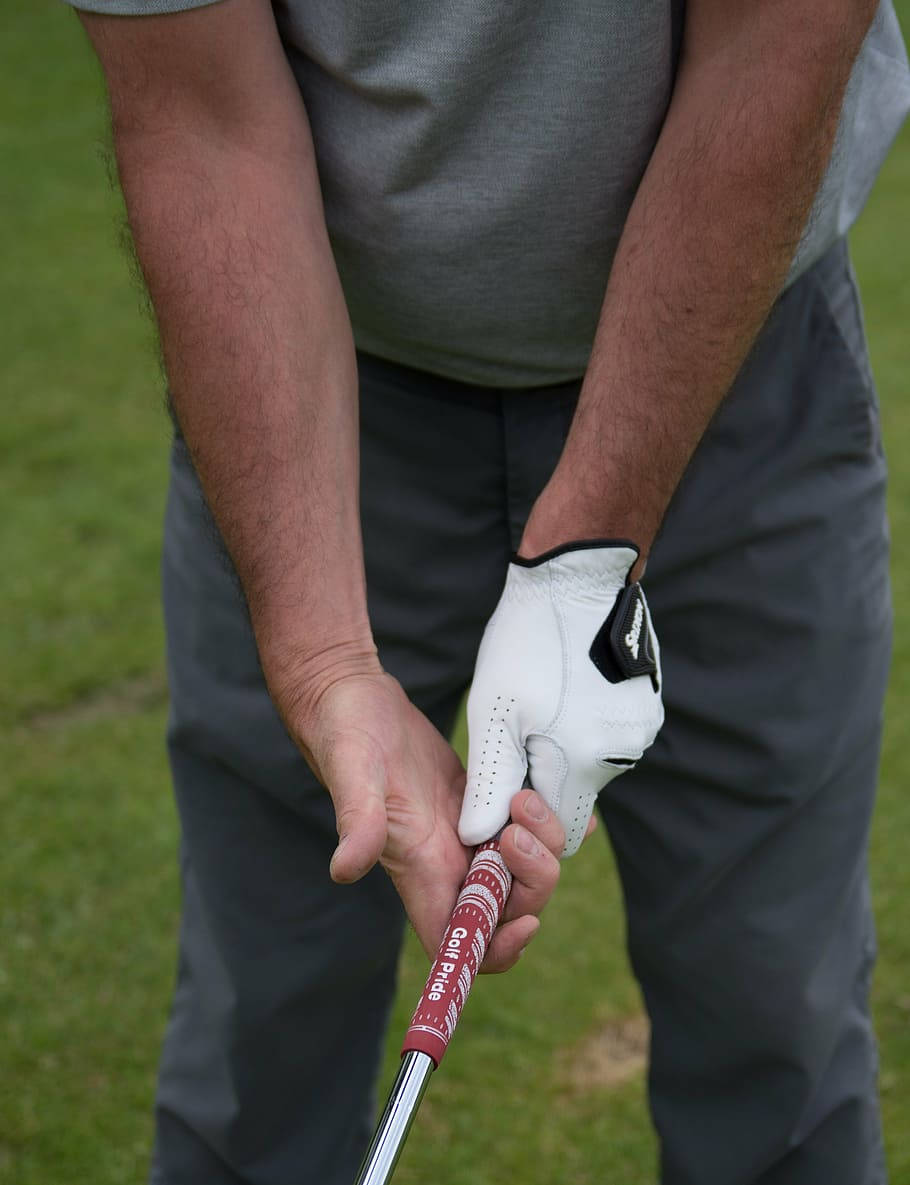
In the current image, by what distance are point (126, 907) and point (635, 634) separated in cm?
158

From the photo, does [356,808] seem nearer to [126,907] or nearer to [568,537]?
[568,537]

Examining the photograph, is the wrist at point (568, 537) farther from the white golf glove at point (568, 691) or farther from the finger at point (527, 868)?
the finger at point (527, 868)

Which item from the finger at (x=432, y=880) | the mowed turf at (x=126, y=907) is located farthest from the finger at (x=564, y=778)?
the mowed turf at (x=126, y=907)

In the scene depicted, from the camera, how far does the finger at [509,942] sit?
1190 mm

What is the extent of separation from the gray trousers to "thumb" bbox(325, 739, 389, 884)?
0.36 m

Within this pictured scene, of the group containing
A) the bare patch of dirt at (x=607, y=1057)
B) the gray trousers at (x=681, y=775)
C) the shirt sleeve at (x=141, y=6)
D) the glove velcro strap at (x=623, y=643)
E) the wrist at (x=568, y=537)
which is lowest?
the bare patch of dirt at (x=607, y=1057)

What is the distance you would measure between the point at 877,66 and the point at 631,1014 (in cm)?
154

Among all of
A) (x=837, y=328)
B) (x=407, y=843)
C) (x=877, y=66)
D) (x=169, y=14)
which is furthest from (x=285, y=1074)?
(x=877, y=66)

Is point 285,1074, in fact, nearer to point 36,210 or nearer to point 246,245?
point 246,245

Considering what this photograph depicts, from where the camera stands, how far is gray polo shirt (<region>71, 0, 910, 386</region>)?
126cm

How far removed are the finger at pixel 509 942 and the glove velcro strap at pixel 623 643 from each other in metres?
0.24

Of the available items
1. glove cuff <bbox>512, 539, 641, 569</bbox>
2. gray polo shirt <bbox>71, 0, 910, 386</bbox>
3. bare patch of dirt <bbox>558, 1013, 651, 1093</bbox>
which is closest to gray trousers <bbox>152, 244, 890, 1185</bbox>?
gray polo shirt <bbox>71, 0, 910, 386</bbox>

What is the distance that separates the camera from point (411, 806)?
4.18 feet

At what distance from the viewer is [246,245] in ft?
4.36
